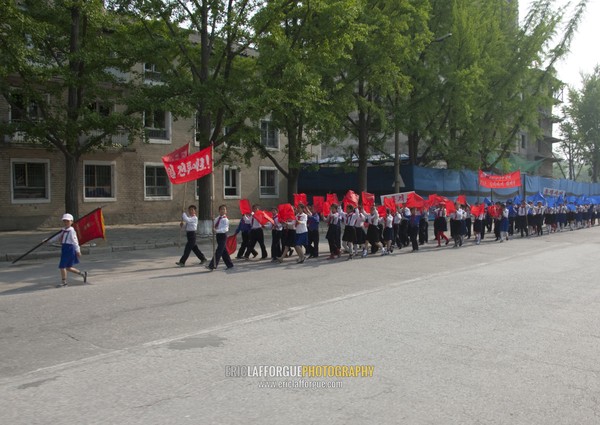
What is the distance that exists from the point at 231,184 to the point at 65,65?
16.1m

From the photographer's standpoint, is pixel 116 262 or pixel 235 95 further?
pixel 235 95

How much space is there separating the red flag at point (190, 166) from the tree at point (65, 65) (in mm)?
5069

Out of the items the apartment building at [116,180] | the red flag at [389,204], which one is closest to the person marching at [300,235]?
the red flag at [389,204]

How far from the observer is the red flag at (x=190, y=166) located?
44.7ft

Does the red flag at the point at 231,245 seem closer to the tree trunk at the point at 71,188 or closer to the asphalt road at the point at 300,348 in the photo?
the asphalt road at the point at 300,348

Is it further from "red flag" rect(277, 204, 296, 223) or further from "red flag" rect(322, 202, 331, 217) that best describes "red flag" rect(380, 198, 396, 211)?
"red flag" rect(277, 204, 296, 223)

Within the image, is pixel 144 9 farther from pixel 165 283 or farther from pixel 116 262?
pixel 165 283

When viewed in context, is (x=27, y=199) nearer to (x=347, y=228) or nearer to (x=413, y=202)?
(x=347, y=228)

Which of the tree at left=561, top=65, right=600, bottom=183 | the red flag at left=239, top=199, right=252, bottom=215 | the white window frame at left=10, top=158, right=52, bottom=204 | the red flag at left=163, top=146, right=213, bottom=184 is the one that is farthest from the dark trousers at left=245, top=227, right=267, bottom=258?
the tree at left=561, top=65, right=600, bottom=183

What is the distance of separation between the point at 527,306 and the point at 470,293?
1.25 metres

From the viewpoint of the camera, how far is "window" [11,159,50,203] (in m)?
24.7

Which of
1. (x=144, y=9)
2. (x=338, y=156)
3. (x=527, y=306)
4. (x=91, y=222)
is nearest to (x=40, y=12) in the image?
(x=144, y=9)

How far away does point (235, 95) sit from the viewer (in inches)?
770

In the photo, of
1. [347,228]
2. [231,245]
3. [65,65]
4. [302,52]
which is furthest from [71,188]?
[347,228]
